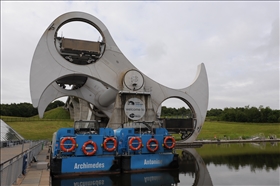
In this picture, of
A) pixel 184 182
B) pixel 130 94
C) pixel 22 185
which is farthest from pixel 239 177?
pixel 130 94

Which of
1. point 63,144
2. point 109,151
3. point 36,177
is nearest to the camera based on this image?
point 36,177

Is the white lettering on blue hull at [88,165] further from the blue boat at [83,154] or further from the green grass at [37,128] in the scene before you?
the green grass at [37,128]

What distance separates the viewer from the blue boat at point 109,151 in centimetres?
1162

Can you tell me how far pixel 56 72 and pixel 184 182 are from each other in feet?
54.1

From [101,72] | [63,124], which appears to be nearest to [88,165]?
[101,72]

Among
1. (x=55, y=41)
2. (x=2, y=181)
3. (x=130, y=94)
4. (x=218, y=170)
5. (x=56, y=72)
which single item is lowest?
(x=218, y=170)

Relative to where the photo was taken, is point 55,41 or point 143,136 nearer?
point 143,136

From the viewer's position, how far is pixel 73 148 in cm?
1167

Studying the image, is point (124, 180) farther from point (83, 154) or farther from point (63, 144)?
point (63, 144)

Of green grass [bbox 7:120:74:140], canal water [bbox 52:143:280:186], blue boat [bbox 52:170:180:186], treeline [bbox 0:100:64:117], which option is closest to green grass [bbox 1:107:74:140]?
green grass [bbox 7:120:74:140]

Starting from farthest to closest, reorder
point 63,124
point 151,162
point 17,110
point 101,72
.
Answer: point 17,110, point 63,124, point 101,72, point 151,162

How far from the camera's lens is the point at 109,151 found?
12352 millimetres

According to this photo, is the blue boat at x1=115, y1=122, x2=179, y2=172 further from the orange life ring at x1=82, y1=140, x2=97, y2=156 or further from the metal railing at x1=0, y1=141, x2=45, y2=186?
the metal railing at x1=0, y1=141, x2=45, y2=186

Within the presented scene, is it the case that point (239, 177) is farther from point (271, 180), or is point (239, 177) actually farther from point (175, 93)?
point (175, 93)
